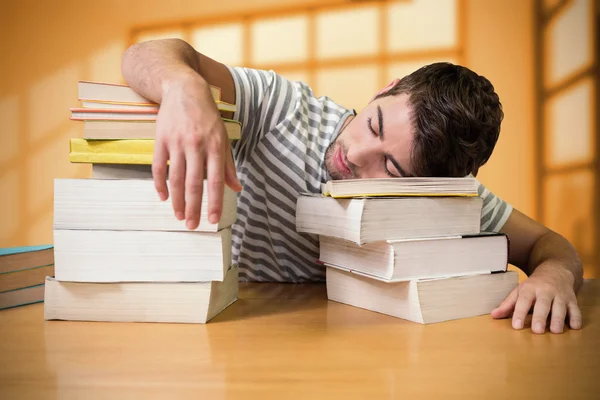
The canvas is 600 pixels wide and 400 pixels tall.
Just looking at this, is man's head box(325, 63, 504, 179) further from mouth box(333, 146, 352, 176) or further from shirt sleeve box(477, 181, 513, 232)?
shirt sleeve box(477, 181, 513, 232)

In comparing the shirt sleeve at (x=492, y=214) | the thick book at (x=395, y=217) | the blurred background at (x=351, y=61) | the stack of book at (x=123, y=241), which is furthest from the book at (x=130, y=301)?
the blurred background at (x=351, y=61)

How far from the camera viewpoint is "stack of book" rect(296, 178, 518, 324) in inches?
35.8

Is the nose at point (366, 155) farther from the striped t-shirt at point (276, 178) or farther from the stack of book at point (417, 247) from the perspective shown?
the stack of book at point (417, 247)

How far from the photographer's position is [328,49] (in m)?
3.01

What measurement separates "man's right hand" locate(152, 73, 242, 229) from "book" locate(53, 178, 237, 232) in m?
0.12

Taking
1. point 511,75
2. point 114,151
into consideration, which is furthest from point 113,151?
point 511,75

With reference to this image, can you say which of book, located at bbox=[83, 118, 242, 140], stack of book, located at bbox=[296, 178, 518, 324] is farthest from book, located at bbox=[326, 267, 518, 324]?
book, located at bbox=[83, 118, 242, 140]

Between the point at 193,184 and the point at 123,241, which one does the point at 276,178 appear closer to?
the point at 123,241

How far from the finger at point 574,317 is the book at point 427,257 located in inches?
4.8

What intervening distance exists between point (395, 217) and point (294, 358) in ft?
1.01

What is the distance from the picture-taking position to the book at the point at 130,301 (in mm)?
881

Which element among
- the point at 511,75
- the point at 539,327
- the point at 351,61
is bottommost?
the point at 539,327

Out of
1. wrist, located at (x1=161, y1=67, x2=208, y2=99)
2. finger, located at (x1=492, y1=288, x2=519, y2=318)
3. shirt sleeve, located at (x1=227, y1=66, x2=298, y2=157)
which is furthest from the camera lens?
shirt sleeve, located at (x1=227, y1=66, x2=298, y2=157)

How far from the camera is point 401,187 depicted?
0.93m
